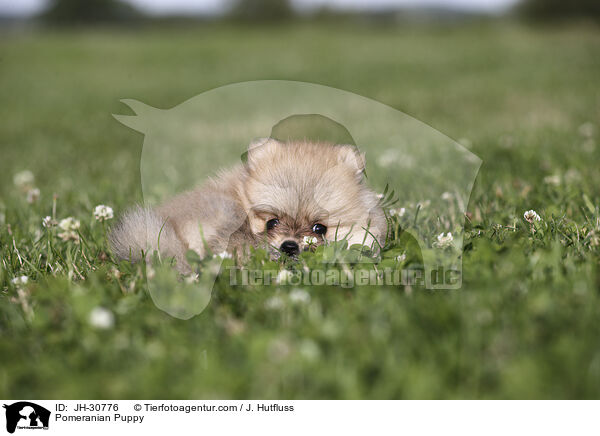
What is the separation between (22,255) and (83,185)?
204 centimetres

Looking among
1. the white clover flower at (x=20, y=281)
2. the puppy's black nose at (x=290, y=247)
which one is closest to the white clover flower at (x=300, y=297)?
the puppy's black nose at (x=290, y=247)

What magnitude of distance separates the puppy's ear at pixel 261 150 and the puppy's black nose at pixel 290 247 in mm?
531

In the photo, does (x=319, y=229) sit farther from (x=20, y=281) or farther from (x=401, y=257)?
(x=20, y=281)

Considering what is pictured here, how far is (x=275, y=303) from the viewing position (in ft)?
6.72

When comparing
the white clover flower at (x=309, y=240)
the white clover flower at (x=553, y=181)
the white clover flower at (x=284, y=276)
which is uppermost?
the white clover flower at (x=553, y=181)

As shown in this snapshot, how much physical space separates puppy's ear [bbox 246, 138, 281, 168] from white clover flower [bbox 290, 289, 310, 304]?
100 cm

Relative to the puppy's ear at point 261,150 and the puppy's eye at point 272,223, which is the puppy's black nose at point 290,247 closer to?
the puppy's eye at point 272,223

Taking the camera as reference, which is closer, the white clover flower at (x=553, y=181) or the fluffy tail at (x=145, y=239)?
the fluffy tail at (x=145, y=239)

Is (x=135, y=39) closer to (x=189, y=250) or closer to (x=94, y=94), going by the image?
(x=94, y=94)

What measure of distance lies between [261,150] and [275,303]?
43.8 inches

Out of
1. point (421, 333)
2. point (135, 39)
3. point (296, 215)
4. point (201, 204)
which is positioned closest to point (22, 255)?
point (201, 204)

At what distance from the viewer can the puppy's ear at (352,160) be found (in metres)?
2.84

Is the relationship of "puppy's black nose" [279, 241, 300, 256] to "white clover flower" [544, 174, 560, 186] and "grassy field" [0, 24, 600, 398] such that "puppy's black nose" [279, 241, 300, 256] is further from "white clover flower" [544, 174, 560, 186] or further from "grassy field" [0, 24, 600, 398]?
"white clover flower" [544, 174, 560, 186]
